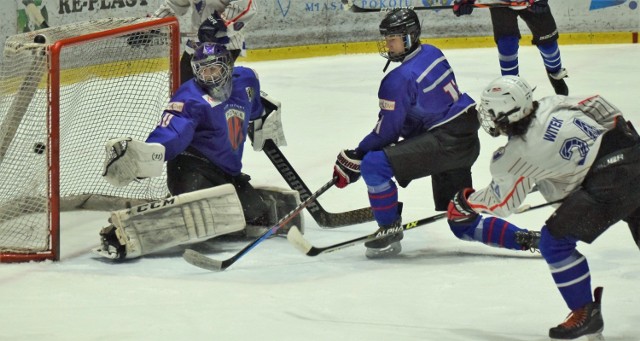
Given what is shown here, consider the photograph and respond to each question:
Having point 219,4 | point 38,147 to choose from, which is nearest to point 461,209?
point 38,147

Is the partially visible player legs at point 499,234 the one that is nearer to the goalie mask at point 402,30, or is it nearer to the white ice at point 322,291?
the white ice at point 322,291

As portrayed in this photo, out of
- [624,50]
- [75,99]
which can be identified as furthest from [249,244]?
[624,50]

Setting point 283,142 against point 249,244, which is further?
point 283,142

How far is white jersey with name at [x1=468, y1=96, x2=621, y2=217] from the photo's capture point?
3.44 metres

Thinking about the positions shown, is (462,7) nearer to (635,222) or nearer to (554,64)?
(554,64)

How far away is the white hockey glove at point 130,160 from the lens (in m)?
4.41

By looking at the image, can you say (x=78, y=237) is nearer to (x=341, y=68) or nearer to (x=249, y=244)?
(x=249, y=244)

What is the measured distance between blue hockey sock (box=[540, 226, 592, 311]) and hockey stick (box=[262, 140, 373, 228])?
5.45 ft

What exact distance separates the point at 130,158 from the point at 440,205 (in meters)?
1.18

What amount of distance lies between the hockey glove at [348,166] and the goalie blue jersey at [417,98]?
0.17 ft

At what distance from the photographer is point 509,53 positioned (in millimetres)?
7562

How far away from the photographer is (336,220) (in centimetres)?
511

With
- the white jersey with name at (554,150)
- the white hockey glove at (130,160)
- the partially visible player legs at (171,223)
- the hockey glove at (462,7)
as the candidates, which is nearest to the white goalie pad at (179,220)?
the partially visible player legs at (171,223)

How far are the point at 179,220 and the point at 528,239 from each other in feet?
4.08
